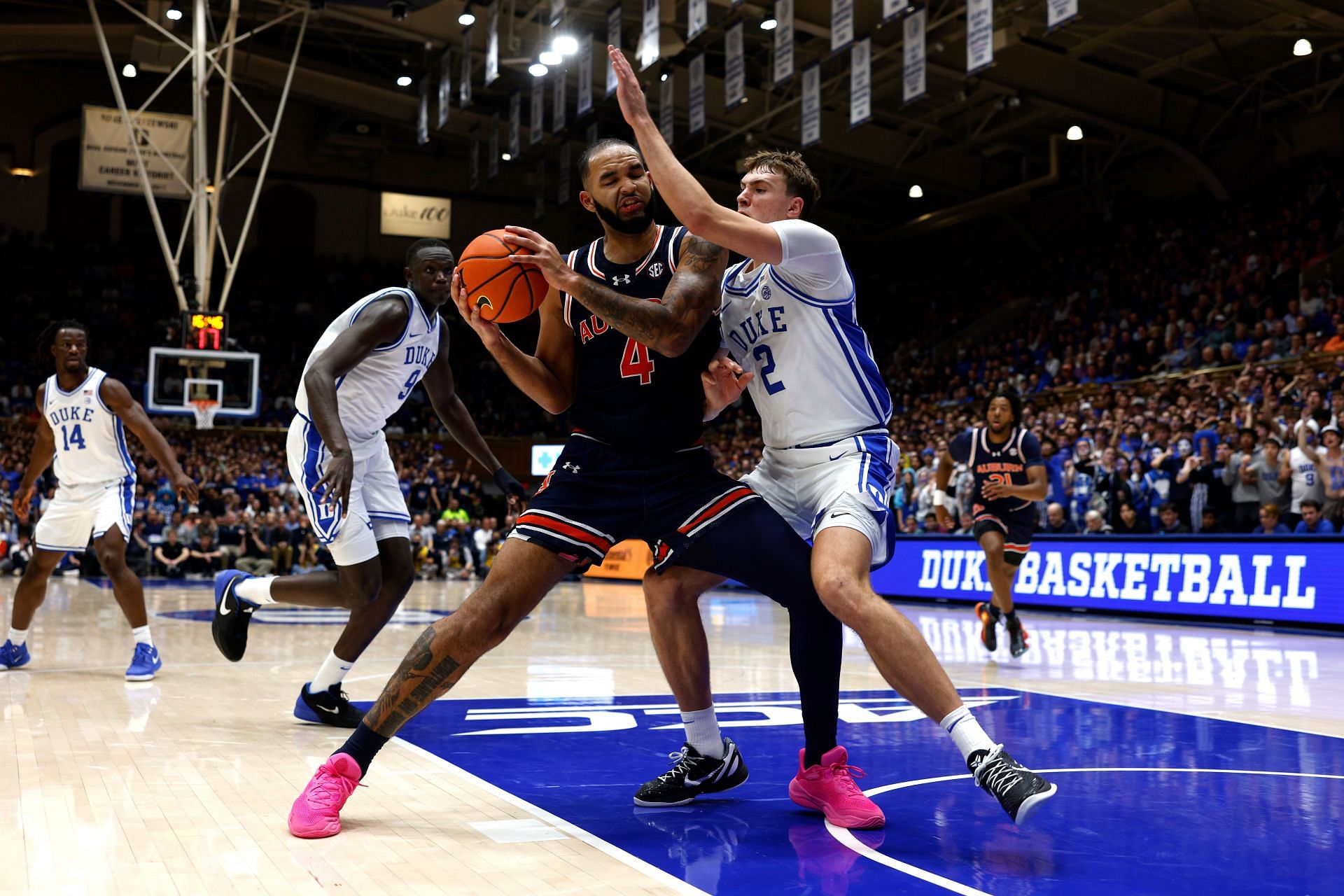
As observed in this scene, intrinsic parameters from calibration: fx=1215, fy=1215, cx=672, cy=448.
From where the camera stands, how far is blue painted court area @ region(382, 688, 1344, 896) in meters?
2.85

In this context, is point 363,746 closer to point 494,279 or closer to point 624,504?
point 624,504

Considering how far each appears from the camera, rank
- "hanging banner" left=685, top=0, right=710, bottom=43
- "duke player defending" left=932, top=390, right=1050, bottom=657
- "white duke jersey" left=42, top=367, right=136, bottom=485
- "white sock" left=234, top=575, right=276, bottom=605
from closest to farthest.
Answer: "white sock" left=234, top=575, right=276, bottom=605 → "white duke jersey" left=42, top=367, right=136, bottom=485 → "duke player defending" left=932, top=390, right=1050, bottom=657 → "hanging banner" left=685, top=0, right=710, bottom=43

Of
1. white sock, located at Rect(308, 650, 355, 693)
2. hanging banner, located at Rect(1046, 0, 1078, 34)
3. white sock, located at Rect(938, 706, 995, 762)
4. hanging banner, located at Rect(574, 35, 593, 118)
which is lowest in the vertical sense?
white sock, located at Rect(308, 650, 355, 693)

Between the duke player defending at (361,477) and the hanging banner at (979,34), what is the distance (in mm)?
9555

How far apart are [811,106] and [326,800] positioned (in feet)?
47.5

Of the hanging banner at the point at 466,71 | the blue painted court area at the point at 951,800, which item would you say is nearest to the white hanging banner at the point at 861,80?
the hanging banner at the point at 466,71

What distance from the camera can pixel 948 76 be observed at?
20.5m

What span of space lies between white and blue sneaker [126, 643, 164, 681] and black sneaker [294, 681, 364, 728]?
1.62 metres

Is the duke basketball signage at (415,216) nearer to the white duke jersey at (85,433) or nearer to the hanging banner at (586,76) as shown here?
the hanging banner at (586,76)

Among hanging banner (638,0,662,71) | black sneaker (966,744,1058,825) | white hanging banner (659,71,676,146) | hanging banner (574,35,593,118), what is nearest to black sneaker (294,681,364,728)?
black sneaker (966,744,1058,825)

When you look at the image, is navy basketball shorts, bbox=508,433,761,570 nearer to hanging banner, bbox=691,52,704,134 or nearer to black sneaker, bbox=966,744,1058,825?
black sneaker, bbox=966,744,1058,825

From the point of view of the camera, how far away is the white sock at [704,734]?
3730 millimetres

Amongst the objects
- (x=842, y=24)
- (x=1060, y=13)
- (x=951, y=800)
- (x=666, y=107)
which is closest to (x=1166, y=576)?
(x=1060, y=13)

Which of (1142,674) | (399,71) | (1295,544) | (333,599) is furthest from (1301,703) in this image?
(399,71)
